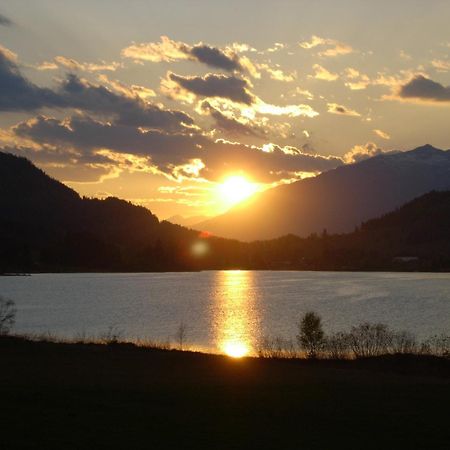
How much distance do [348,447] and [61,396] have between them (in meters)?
13.7

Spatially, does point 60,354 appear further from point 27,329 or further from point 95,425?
point 27,329

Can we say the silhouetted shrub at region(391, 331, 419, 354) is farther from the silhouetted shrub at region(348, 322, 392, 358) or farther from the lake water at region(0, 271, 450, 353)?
the lake water at region(0, 271, 450, 353)

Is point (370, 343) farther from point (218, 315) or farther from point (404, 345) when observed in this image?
point (218, 315)

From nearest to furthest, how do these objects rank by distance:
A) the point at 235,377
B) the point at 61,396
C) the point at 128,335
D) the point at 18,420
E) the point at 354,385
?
the point at 18,420 → the point at 61,396 → the point at 354,385 → the point at 235,377 → the point at 128,335

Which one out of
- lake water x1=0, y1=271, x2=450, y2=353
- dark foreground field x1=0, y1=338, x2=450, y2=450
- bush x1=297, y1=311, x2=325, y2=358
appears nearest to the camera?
dark foreground field x1=0, y1=338, x2=450, y2=450

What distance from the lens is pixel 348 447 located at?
74.1ft

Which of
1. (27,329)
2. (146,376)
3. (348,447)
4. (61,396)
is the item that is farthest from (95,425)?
(27,329)

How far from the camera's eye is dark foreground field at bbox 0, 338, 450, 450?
75.3ft

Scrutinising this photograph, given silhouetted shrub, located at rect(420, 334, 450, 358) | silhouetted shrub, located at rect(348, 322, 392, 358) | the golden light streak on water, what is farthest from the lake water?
silhouetted shrub, located at rect(348, 322, 392, 358)

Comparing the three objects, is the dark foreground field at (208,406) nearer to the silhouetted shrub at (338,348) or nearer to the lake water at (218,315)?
the silhouetted shrub at (338,348)

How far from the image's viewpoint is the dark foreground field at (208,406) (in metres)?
22.9

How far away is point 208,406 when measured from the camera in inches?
1131

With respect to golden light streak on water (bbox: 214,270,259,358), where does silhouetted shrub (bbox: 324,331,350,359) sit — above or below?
above

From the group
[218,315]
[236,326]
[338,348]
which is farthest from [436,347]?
[218,315]
